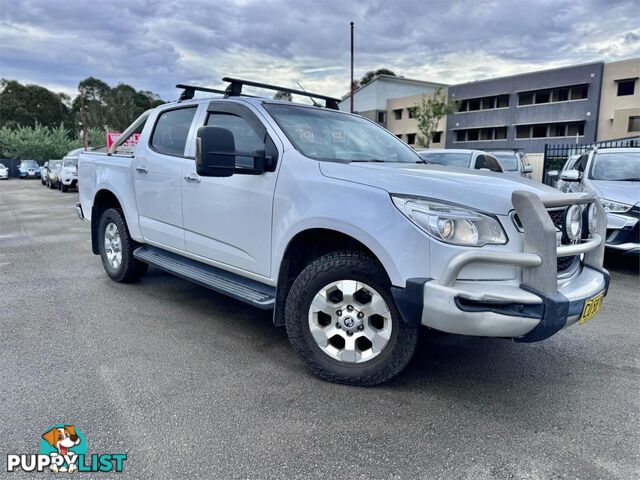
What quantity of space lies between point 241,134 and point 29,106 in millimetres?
77642

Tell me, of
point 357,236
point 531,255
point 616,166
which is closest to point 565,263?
point 531,255

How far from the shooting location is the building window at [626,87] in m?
31.2

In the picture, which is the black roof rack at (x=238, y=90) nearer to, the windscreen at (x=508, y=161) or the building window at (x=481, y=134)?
the windscreen at (x=508, y=161)

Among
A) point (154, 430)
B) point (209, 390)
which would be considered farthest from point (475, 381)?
point (154, 430)

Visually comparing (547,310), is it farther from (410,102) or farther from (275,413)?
(410,102)

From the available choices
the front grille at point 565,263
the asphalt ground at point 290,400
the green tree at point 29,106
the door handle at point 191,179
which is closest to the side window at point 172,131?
the door handle at point 191,179

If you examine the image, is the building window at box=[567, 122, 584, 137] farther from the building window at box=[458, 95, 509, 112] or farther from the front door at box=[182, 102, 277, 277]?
the front door at box=[182, 102, 277, 277]

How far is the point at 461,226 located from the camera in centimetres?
253

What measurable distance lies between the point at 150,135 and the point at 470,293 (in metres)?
3.64

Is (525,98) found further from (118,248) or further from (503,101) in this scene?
(118,248)

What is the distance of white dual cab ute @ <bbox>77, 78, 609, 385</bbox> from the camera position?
247cm

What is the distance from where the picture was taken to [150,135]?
4.75 metres

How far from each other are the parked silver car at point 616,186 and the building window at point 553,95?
3061 cm

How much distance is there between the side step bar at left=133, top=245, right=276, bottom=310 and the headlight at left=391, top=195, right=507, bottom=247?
129 cm
